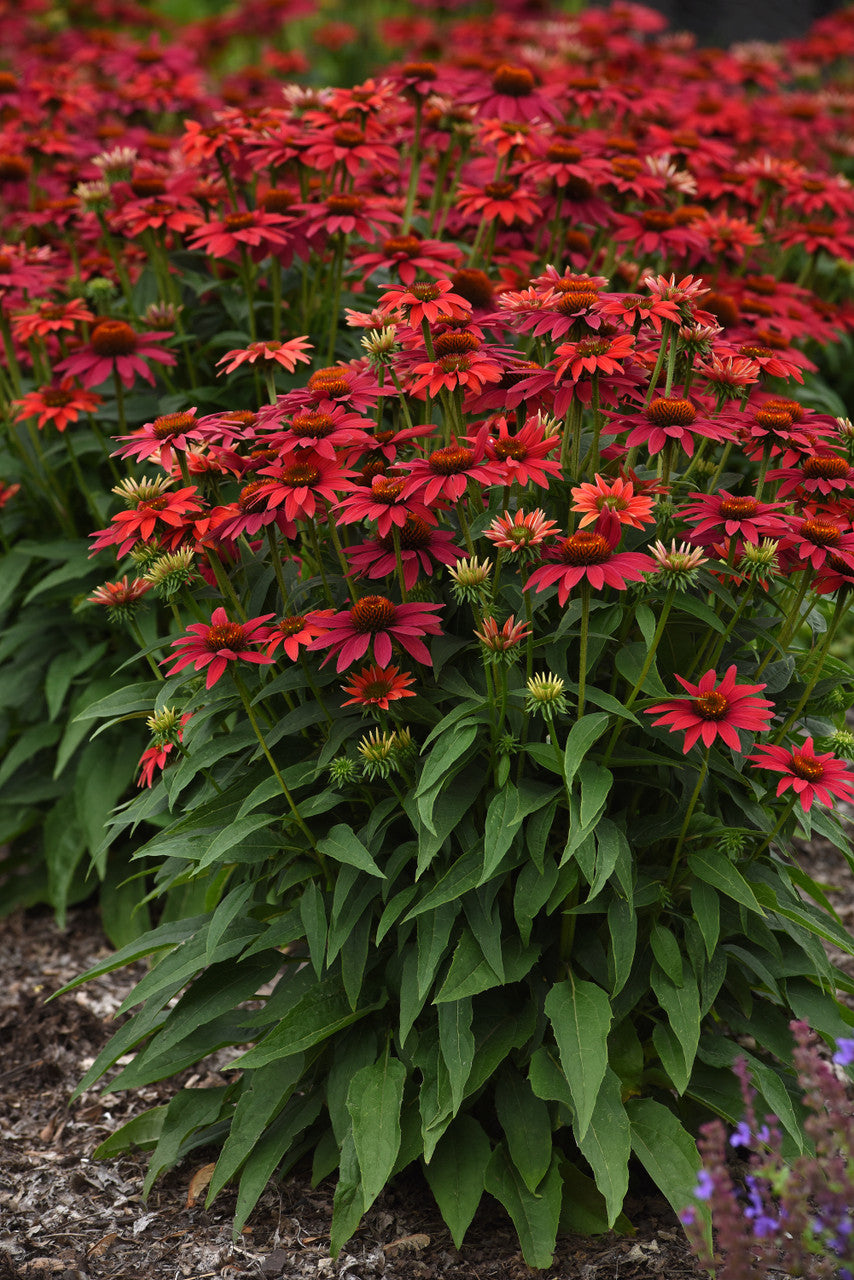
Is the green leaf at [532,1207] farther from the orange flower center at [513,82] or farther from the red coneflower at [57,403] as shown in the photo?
the orange flower center at [513,82]

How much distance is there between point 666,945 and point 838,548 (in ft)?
2.66

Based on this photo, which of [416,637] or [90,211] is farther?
[90,211]

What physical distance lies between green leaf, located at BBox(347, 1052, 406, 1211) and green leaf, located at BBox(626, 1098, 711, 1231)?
46cm

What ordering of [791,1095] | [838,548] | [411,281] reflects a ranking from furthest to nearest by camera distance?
[411,281]
[791,1095]
[838,548]

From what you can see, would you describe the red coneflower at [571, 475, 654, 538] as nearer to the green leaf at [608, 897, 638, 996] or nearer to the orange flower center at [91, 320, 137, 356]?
the green leaf at [608, 897, 638, 996]

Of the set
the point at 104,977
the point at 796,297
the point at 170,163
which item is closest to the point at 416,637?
the point at 104,977

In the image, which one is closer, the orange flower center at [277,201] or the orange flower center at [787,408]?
the orange flower center at [787,408]

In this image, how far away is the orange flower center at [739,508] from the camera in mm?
2176

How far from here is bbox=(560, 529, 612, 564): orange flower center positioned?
2020 millimetres

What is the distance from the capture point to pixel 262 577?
2631mm

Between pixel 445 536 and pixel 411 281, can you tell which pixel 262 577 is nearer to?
pixel 445 536

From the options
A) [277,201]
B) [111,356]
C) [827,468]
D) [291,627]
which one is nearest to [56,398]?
[111,356]

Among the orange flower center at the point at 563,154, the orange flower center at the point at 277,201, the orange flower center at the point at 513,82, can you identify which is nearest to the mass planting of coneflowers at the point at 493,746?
the orange flower center at the point at 277,201

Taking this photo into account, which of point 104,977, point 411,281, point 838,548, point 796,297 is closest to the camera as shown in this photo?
point 838,548
